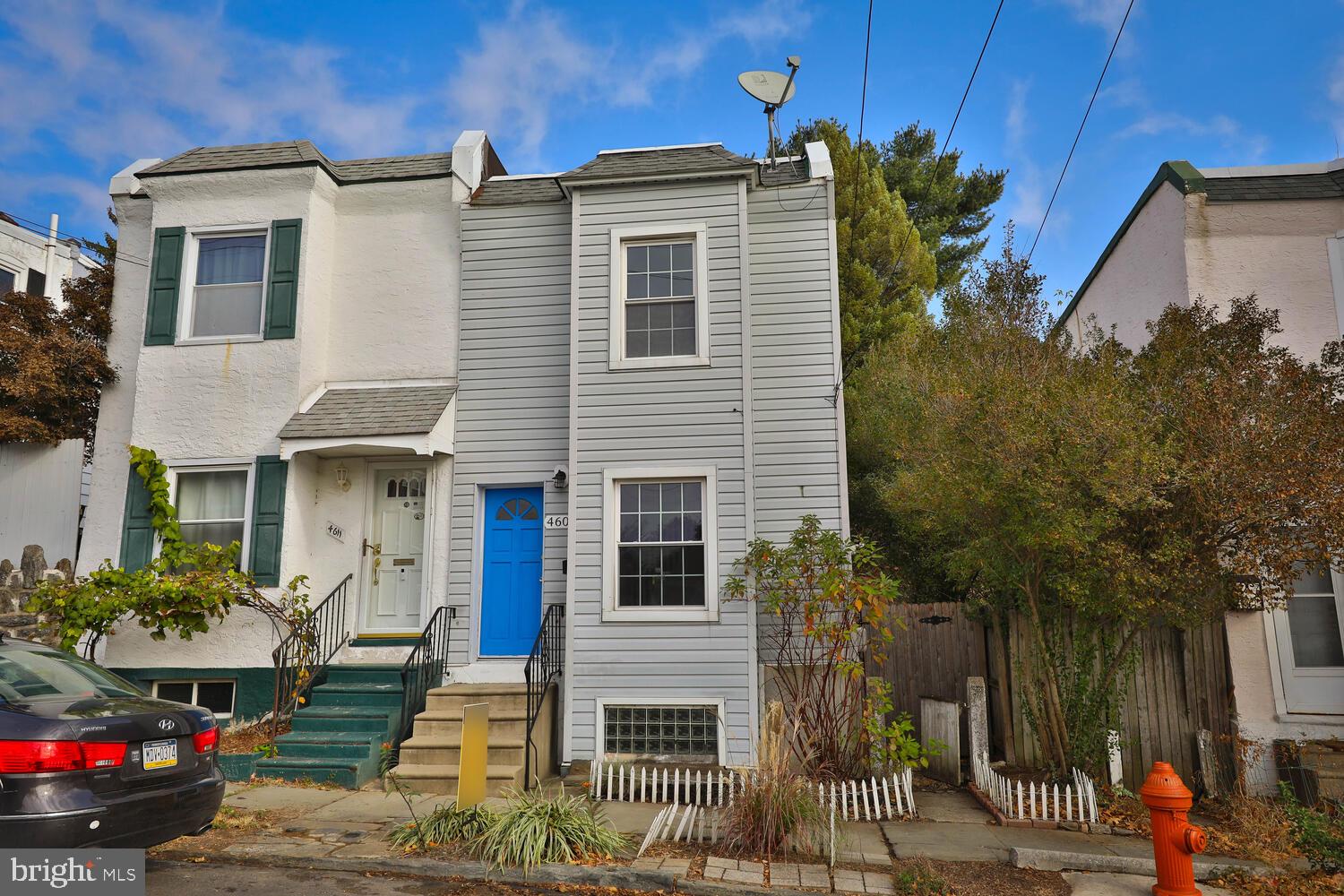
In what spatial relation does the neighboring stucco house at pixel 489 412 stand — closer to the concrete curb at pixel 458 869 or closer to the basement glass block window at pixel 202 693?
the basement glass block window at pixel 202 693

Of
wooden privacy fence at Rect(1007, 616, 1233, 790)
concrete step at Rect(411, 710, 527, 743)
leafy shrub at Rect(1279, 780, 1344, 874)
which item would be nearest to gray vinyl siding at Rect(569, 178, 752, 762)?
concrete step at Rect(411, 710, 527, 743)

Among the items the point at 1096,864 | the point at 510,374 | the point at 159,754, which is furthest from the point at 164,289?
the point at 1096,864

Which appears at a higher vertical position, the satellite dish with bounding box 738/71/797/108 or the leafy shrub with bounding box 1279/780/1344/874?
the satellite dish with bounding box 738/71/797/108

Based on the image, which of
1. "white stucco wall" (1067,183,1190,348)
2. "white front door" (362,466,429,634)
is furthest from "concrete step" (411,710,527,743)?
"white stucco wall" (1067,183,1190,348)

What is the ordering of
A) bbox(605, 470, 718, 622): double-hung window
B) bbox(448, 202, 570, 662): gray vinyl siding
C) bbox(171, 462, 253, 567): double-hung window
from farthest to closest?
bbox(171, 462, 253, 567): double-hung window, bbox(448, 202, 570, 662): gray vinyl siding, bbox(605, 470, 718, 622): double-hung window

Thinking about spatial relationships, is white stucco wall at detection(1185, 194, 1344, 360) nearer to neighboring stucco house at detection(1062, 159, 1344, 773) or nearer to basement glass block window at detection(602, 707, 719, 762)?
neighboring stucco house at detection(1062, 159, 1344, 773)

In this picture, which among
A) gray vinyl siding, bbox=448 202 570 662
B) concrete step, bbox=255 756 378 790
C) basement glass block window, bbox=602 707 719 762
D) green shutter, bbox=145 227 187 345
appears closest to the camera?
concrete step, bbox=255 756 378 790

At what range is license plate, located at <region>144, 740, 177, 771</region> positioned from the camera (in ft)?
16.9

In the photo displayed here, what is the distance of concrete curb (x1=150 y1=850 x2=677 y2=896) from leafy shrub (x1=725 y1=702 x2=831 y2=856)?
0.70 m

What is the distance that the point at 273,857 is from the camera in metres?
6.16

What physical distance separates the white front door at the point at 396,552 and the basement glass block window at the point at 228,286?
8.41 feet

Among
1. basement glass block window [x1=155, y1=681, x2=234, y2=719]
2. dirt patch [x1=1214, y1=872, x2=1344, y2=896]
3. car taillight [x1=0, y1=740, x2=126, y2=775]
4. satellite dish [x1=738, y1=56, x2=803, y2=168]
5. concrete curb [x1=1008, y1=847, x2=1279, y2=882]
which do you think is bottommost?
dirt patch [x1=1214, y1=872, x2=1344, y2=896]

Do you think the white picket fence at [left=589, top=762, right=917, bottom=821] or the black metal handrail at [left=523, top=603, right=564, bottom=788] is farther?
the black metal handrail at [left=523, top=603, right=564, bottom=788]

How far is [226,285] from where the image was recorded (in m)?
11.0
